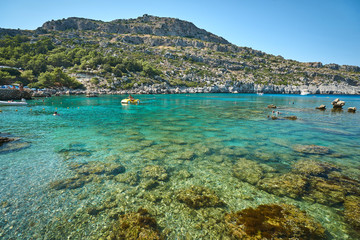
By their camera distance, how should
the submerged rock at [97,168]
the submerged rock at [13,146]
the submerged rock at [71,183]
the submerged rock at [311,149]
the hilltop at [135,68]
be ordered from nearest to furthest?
the submerged rock at [71,183], the submerged rock at [97,168], the submerged rock at [13,146], the submerged rock at [311,149], the hilltop at [135,68]

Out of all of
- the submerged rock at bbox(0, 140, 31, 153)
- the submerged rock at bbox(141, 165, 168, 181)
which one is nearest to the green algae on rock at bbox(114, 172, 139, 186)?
the submerged rock at bbox(141, 165, 168, 181)

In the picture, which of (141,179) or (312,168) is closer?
(141,179)

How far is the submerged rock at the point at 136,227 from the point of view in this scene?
5418mm

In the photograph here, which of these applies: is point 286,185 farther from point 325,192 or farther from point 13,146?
point 13,146

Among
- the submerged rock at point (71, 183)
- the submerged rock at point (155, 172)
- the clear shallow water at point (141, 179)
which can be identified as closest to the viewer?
the clear shallow water at point (141, 179)

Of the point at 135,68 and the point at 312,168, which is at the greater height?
the point at 135,68

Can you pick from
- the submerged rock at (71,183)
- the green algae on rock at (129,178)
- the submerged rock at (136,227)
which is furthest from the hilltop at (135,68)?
the submerged rock at (136,227)

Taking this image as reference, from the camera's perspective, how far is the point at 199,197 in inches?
299

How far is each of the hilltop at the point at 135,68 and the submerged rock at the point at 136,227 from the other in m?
91.8

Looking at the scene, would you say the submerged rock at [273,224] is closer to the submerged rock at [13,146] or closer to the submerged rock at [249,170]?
the submerged rock at [249,170]

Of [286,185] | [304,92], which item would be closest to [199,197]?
[286,185]

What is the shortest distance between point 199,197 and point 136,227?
303 cm

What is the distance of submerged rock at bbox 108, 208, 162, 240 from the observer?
5418 mm

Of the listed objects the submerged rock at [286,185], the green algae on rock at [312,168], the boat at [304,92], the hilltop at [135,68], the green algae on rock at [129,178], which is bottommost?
the green algae on rock at [129,178]
